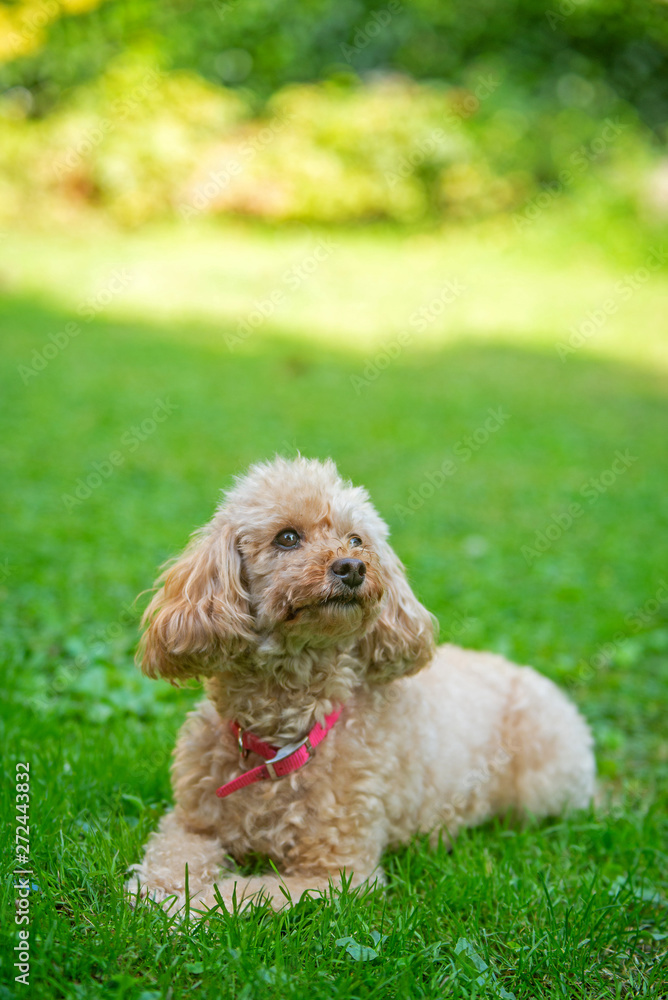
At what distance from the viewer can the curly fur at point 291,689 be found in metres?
2.46

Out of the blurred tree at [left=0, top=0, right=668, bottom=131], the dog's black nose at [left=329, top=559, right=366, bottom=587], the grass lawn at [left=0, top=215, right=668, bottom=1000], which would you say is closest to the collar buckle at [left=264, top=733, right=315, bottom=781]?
the grass lawn at [left=0, top=215, right=668, bottom=1000]

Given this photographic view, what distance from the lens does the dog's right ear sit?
97.2 inches

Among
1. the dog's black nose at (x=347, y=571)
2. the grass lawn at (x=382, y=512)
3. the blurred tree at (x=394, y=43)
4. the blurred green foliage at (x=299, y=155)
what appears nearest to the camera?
the grass lawn at (x=382, y=512)

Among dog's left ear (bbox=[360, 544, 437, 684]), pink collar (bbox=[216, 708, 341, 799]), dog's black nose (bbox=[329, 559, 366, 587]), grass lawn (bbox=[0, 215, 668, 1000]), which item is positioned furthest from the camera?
dog's left ear (bbox=[360, 544, 437, 684])

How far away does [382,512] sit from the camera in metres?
6.01

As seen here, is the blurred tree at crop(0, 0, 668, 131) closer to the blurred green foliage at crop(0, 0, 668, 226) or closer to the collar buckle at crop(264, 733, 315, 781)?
the blurred green foliage at crop(0, 0, 668, 226)

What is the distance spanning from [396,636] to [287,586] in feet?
1.47

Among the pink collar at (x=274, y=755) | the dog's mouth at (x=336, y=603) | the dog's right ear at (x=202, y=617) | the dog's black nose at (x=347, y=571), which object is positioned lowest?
the pink collar at (x=274, y=755)

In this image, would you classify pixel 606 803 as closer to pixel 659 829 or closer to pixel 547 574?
pixel 659 829

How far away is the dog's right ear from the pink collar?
0.27m

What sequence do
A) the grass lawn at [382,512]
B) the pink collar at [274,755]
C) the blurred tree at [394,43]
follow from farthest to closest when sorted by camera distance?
the blurred tree at [394,43] < the pink collar at [274,755] < the grass lawn at [382,512]

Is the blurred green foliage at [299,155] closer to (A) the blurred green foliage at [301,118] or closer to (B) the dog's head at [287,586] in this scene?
(A) the blurred green foliage at [301,118]

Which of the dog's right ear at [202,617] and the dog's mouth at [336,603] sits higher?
the dog's mouth at [336,603]

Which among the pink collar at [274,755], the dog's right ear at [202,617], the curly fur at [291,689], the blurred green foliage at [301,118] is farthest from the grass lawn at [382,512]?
the blurred green foliage at [301,118]
